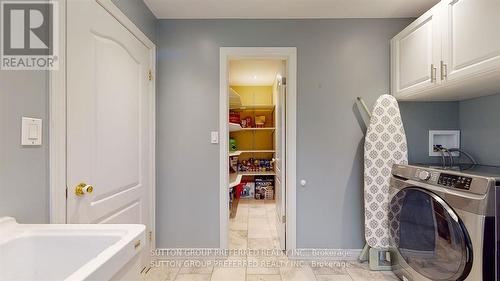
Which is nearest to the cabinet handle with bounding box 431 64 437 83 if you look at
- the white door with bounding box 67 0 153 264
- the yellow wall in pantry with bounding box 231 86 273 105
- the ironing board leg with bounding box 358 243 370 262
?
the ironing board leg with bounding box 358 243 370 262

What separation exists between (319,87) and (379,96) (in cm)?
53

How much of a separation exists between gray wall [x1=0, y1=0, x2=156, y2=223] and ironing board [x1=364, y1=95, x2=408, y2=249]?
208 cm

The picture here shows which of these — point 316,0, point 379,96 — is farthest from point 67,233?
point 379,96

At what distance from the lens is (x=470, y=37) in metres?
1.39

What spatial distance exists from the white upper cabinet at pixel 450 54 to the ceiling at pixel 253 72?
1.48m

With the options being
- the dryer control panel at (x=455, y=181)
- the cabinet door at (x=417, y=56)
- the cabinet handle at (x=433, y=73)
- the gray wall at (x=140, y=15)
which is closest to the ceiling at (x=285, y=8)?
the gray wall at (x=140, y=15)

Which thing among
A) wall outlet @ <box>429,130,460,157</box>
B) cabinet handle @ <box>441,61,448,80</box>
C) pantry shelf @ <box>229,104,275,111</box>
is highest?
pantry shelf @ <box>229,104,275,111</box>

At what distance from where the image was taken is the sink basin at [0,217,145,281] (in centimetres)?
80

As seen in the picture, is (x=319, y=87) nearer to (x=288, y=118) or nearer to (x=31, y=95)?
(x=288, y=118)

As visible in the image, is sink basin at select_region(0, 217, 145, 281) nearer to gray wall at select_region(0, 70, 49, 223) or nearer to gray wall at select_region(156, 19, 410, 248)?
gray wall at select_region(0, 70, 49, 223)

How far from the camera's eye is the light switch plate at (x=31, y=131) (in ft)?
3.19

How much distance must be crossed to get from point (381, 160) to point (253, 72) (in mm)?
2496

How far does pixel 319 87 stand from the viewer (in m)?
2.18

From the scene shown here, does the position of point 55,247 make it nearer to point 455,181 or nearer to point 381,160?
point 455,181
